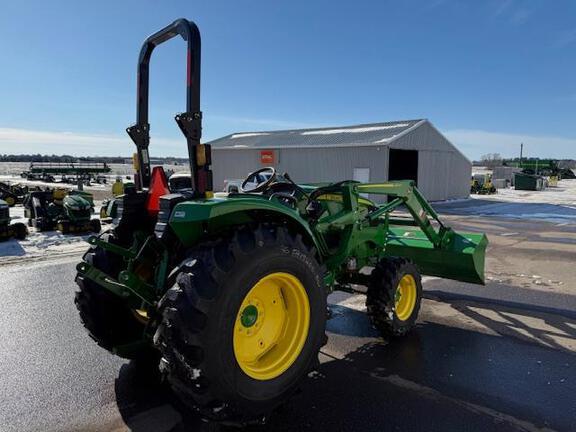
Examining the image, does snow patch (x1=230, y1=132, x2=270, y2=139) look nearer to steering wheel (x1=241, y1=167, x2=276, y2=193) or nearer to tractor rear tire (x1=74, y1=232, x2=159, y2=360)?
steering wheel (x1=241, y1=167, x2=276, y2=193)

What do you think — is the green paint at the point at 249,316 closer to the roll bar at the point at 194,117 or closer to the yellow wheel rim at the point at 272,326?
the yellow wheel rim at the point at 272,326

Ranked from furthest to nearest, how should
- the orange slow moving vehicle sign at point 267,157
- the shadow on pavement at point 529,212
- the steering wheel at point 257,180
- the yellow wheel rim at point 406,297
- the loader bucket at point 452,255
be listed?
the orange slow moving vehicle sign at point 267,157 → the shadow on pavement at point 529,212 → the loader bucket at point 452,255 → the yellow wheel rim at point 406,297 → the steering wheel at point 257,180

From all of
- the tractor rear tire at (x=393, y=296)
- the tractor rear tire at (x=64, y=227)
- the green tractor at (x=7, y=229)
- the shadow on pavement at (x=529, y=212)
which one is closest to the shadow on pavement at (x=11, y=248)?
the green tractor at (x=7, y=229)

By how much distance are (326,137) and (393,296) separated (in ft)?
70.5

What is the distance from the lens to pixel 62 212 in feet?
38.3

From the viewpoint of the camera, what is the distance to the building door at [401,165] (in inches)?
1034

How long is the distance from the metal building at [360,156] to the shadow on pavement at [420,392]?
1692cm

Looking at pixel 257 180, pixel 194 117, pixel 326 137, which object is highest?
pixel 326 137

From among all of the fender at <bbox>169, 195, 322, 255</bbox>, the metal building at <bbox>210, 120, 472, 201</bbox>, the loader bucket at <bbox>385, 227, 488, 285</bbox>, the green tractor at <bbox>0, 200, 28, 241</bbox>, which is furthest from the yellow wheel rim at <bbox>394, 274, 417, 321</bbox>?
the metal building at <bbox>210, 120, 472, 201</bbox>

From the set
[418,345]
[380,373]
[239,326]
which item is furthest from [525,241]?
[239,326]

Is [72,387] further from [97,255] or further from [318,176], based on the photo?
[318,176]

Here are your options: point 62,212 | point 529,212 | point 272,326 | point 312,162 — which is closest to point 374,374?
point 272,326

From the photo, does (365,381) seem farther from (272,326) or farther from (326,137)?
(326,137)

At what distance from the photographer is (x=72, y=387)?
11.4 feet
